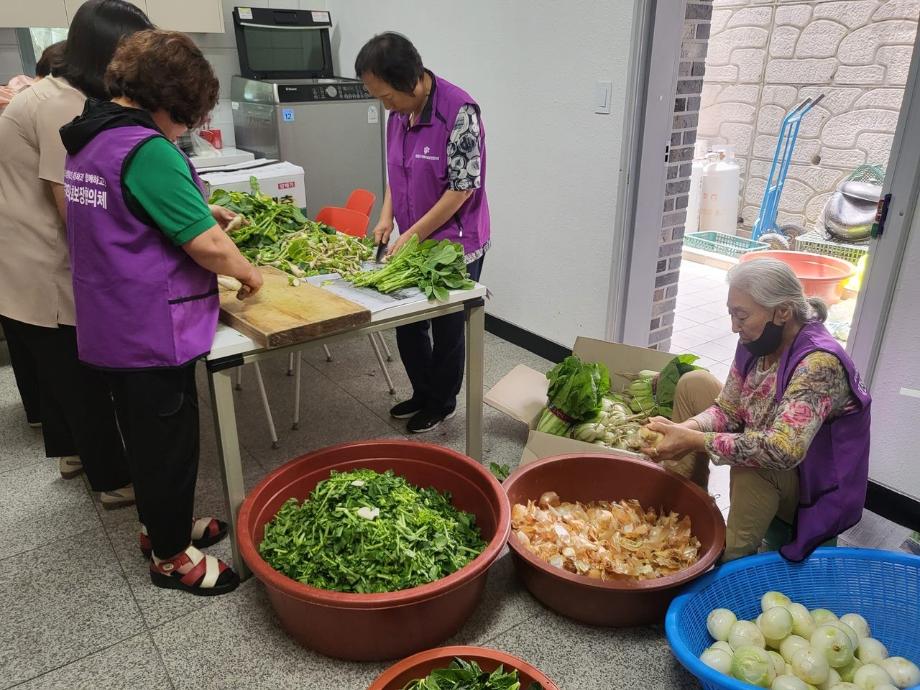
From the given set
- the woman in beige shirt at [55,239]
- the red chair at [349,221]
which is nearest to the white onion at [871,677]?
the woman in beige shirt at [55,239]

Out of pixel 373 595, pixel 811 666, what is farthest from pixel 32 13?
pixel 811 666

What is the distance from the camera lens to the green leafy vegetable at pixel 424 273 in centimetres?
234

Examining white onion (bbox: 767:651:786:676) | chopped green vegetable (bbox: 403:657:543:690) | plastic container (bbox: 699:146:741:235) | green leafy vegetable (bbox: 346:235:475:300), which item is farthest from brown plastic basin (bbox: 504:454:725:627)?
plastic container (bbox: 699:146:741:235)

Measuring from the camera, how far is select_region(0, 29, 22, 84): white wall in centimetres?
409

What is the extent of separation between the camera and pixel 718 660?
1.64 meters

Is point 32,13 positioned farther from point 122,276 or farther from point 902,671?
point 902,671

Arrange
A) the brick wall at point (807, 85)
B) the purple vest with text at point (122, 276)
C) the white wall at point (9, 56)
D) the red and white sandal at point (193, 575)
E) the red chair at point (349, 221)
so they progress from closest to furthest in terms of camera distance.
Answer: the purple vest with text at point (122, 276) < the red and white sandal at point (193, 575) < the red chair at point (349, 221) < the white wall at point (9, 56) < the brick wall at point (807, 85)

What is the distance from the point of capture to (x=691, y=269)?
217 inches

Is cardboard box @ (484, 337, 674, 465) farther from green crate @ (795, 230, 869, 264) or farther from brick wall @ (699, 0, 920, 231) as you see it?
brick wall @ (699, 0, 920, 231)

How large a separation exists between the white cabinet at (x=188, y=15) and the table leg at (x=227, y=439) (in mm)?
3137

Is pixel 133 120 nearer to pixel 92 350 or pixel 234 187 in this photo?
pixel 92 350

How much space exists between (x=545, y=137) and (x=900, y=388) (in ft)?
6.30

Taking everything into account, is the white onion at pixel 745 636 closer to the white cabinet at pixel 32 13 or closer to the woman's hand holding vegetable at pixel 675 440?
the woman's hand holding vegetable at pixel 675 440

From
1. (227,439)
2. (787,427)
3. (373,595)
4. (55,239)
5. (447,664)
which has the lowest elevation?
(447,664)
